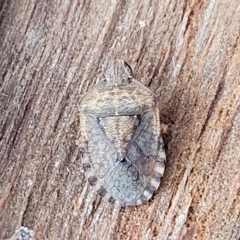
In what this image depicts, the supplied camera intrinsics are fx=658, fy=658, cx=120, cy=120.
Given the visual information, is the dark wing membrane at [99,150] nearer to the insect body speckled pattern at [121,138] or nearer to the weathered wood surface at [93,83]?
the insect body speckled pattern at [121,138]

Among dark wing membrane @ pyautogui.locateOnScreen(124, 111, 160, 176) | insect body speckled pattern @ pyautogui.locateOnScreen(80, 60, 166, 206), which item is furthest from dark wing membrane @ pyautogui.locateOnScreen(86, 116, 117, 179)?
dark wing membrane @ pyautogui.locateOnScreen(124, 111, 160, 176)

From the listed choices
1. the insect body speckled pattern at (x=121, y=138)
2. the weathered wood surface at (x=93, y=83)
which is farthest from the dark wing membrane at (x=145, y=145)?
the weathered wood surface at (x=93, y=83)

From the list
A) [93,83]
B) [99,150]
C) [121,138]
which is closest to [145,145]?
[121,138]

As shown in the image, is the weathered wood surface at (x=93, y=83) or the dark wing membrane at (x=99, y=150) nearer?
the weathered wood surface at (x=93, y=83)

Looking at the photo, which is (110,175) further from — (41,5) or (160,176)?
(41,5)

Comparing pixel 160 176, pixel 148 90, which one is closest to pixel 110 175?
pixel 160 176
